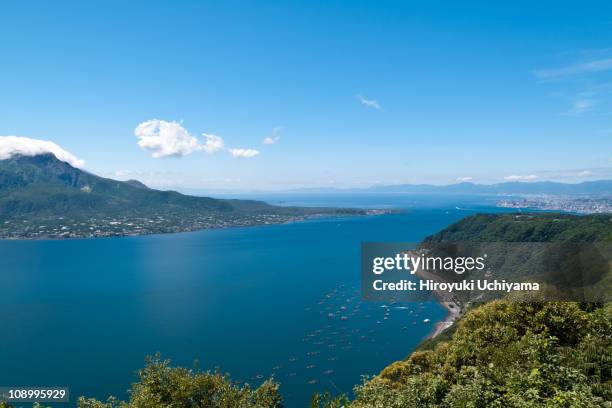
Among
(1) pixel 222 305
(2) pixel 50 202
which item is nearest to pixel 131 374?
(1) pixel 222 305

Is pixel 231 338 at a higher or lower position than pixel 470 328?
lower

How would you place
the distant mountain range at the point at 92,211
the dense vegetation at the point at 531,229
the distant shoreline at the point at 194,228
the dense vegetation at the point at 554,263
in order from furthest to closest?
the distant mountain range at the point at 92,211 < the distant shoreline at the point at 194,228 < the dense vegetation at the point at 531,229 < the dense vegetation at the point at 554,263

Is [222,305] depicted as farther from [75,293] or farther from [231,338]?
[75,293]

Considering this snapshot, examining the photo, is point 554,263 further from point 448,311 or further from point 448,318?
point 448,311

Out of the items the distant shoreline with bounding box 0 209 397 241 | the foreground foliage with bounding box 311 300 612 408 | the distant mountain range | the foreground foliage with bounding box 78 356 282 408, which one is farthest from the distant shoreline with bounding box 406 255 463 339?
the distant mountain range

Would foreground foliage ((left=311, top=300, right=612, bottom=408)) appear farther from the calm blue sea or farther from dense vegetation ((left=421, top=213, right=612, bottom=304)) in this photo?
the calm blue sea

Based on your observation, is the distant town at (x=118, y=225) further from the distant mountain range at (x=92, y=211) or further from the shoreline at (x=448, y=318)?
the shoreline at (x=448, y=318)

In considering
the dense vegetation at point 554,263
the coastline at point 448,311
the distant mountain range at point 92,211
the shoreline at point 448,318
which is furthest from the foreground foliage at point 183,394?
the distant mountain range at point 92,211
